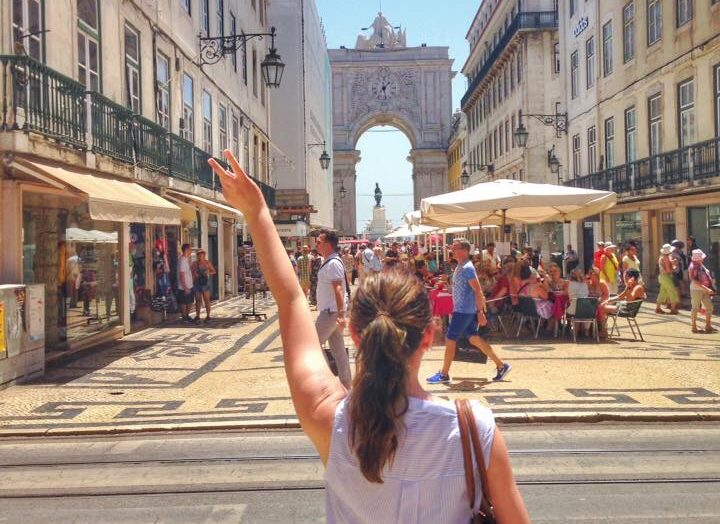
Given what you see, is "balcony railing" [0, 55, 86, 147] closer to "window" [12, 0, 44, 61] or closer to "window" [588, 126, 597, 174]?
"window" [12, 0, 44, 61]

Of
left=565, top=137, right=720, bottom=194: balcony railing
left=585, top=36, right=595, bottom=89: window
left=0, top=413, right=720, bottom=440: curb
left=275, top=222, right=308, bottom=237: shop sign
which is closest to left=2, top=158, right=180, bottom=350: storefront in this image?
left=0, top=413, right=720, bottom=440: curb

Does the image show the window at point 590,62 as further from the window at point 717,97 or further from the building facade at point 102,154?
the building facade at point 102,154

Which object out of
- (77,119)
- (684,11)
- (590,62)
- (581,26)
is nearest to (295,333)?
(77,119)

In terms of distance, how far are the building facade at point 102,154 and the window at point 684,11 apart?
491 inches

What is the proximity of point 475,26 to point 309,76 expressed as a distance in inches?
782

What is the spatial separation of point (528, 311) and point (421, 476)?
11082 millimetres

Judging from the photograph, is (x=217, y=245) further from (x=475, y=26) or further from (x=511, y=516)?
(x=475, y=26)

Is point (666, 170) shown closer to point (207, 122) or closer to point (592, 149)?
point (592, 149)

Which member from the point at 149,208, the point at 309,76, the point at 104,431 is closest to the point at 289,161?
the point at 309,76

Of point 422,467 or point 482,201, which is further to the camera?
point 482,201

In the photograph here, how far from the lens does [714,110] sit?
19.0 metres

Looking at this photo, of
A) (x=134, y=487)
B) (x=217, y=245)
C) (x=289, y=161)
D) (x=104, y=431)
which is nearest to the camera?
(x=134, y=487)

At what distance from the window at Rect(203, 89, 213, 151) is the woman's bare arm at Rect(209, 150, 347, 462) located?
61.8 ft

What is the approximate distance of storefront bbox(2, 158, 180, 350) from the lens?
983 cm
